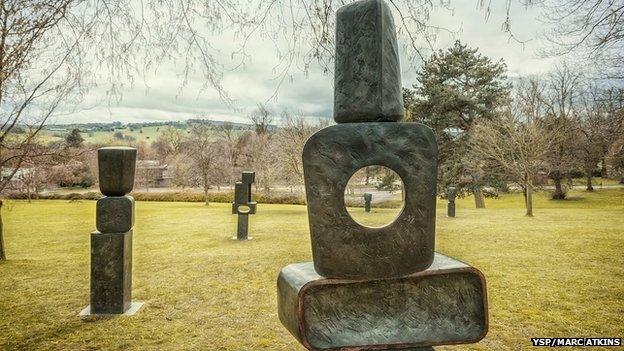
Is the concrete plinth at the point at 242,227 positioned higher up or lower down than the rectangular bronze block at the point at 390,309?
lower down

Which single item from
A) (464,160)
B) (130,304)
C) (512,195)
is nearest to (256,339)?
(130,304)

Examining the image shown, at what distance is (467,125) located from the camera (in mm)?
27141

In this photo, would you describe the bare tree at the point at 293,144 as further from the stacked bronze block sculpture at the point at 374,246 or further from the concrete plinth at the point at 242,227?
the stacked bronze block sculpture at the point at 374,246

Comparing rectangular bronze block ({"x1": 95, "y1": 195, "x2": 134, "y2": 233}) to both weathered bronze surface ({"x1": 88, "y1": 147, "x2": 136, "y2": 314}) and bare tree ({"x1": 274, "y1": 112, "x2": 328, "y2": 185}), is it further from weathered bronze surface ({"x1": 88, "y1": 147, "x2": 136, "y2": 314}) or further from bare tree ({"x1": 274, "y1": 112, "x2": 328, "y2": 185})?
bare tree ({"x1": 274, "y1": 112, "x2": 328, "y2": 185})

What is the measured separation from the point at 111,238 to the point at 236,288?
2236 mm

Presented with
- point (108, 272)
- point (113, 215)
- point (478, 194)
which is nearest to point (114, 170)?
point (113, 215)

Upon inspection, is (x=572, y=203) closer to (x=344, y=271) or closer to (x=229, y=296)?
(x=229, y=296)

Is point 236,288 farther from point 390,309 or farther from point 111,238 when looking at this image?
point 390,309

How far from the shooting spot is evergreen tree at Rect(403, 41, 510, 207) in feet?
86.8

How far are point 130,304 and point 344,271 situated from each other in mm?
4594

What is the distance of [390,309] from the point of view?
267cm

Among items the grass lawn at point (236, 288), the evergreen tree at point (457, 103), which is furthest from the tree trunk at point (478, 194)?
the grass lawn at point (236, 288)

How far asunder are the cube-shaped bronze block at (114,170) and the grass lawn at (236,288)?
1.74 m

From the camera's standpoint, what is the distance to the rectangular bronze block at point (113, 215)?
18.6ft
